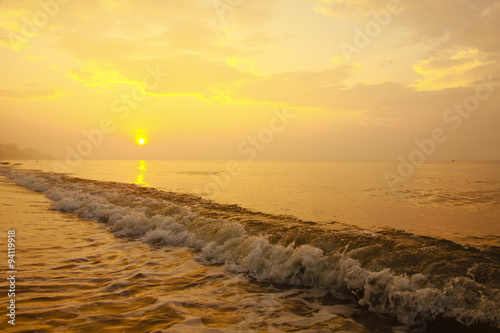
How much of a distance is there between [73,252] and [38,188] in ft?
86.8

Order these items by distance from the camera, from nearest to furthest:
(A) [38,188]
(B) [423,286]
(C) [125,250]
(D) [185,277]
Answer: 1. (B) [423,286]
2. (D) [185,277]
3. (C) [125,250]
4. (A) [38,188]

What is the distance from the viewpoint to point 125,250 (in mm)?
10461

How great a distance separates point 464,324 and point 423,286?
1.19 metres

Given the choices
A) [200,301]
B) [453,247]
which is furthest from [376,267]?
[200,301]

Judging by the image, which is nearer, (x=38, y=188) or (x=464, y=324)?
(x=464, y=324)

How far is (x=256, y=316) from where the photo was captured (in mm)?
5812

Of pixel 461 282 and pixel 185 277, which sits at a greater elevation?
pixel 461 282

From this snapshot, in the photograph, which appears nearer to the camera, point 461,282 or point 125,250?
point 461,282

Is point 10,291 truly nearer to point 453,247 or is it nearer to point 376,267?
point 376,267

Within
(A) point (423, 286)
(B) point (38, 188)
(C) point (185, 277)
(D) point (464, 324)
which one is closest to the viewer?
(D) point (464, 324)

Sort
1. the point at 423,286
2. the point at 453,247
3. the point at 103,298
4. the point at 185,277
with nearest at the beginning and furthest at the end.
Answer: the point at 103,298, the point at 423,286, the point at 185,277, the point at 453,247

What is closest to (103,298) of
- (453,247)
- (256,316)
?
(256,316)

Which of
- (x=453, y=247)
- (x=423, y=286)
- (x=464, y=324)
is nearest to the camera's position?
(x=464, y=324)

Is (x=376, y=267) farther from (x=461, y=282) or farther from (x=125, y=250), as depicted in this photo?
(x=125, y=250)
